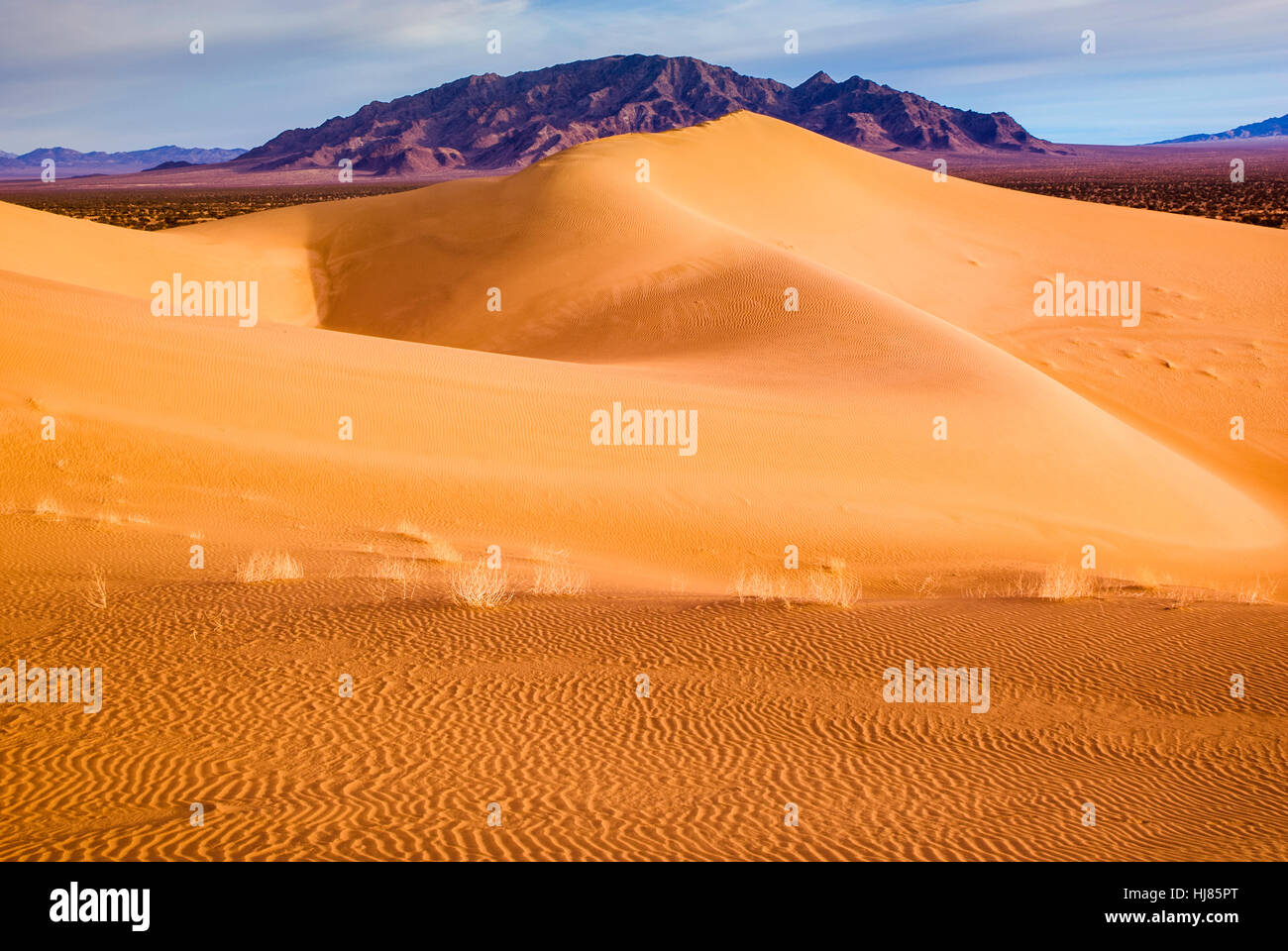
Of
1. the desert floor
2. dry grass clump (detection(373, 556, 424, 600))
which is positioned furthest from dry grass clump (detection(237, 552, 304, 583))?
dry grass clump (detection(373, 556, 424, 600))

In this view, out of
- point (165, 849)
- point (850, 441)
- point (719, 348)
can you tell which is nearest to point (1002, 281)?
point (719, 348)

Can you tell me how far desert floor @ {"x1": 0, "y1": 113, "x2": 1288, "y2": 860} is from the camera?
18.6ft

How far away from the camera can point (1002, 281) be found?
3650 cm

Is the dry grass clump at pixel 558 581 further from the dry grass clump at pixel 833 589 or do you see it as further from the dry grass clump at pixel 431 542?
the dry grass clump at pixel 833 589

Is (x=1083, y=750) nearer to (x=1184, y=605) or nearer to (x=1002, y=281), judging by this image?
(x=1184, y=605)

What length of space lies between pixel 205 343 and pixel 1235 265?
36081 mm

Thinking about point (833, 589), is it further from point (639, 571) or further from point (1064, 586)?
point (639, 571)

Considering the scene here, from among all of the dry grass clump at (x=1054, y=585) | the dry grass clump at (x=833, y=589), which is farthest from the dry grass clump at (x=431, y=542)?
the dry grass clump at (x=1054, y=585)

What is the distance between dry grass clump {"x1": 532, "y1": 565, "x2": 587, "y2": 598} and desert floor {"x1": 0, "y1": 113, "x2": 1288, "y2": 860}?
61 mm

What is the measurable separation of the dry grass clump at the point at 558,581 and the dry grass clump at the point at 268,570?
2.29 meters

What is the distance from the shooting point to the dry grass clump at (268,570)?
9.70 meters

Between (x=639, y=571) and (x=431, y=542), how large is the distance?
2493mm

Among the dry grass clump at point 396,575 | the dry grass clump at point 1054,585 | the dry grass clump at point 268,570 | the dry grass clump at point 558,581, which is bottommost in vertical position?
the dry grass clump at point 1054,585

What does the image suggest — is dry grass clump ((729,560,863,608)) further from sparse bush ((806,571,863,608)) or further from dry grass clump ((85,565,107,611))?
dry grass clump ((85,565,107,611))
